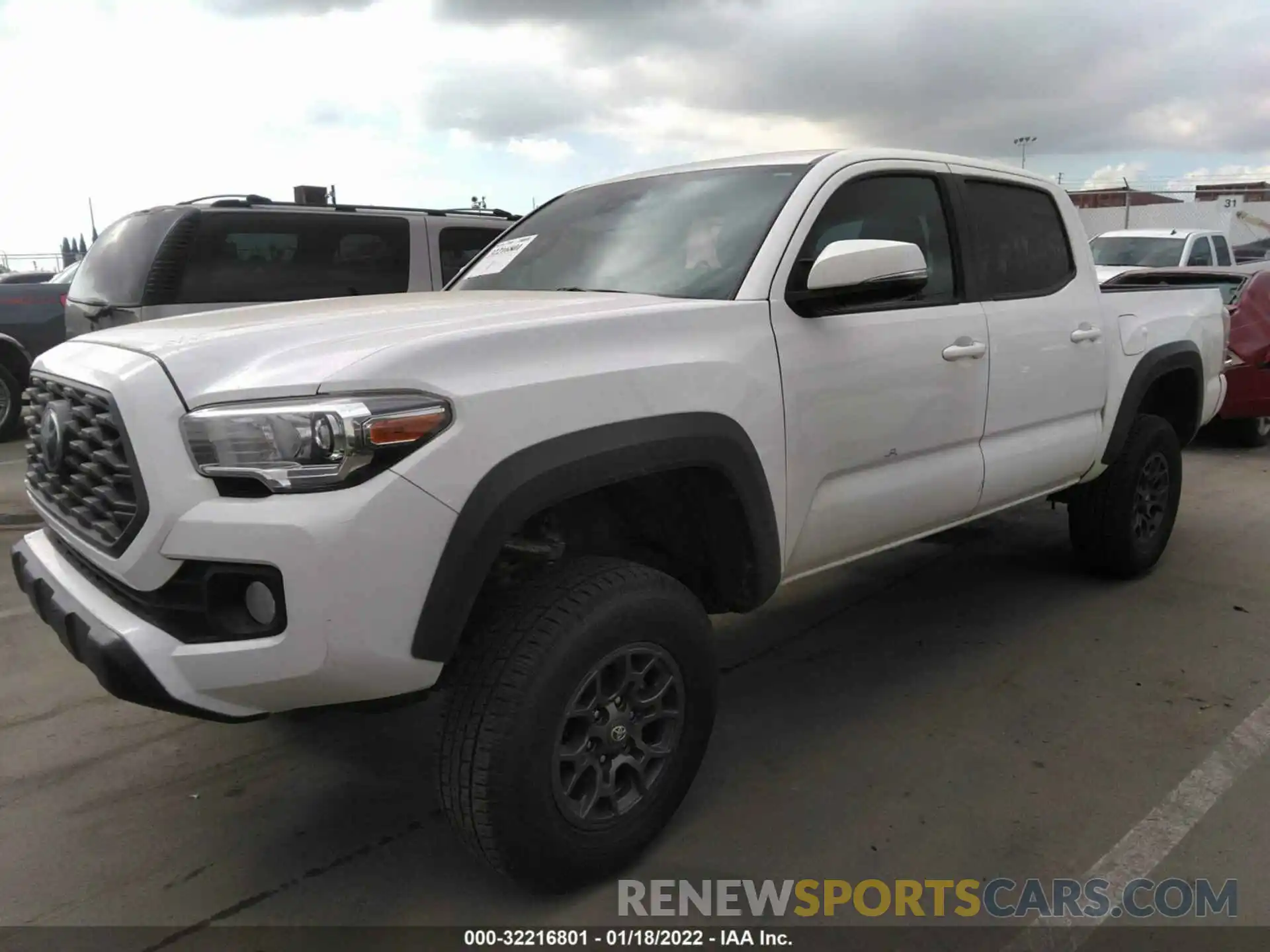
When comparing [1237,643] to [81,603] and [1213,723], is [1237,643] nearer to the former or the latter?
[1213,723]

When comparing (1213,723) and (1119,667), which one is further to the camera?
(1119,667)

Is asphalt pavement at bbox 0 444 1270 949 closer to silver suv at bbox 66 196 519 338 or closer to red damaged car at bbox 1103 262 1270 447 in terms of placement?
silver suv at bbox 66 196 519 338

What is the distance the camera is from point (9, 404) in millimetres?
9406

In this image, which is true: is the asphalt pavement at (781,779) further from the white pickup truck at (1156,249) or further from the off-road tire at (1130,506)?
the white pickup truck at (1156,249)

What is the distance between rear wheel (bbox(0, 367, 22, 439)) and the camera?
30.7 feet

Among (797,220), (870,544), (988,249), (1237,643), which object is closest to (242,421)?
(797,220)

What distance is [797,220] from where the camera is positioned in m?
2.97

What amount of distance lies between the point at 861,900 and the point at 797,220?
192cm

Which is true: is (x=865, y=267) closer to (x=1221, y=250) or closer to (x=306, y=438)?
(x=306, y=438)

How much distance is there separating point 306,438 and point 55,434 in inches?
37.1

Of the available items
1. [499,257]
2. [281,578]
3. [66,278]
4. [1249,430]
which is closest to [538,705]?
[281,578]

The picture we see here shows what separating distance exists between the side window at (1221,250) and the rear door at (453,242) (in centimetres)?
974

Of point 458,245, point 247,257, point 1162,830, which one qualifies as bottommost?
point 1162,830

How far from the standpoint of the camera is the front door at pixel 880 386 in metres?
2.88
